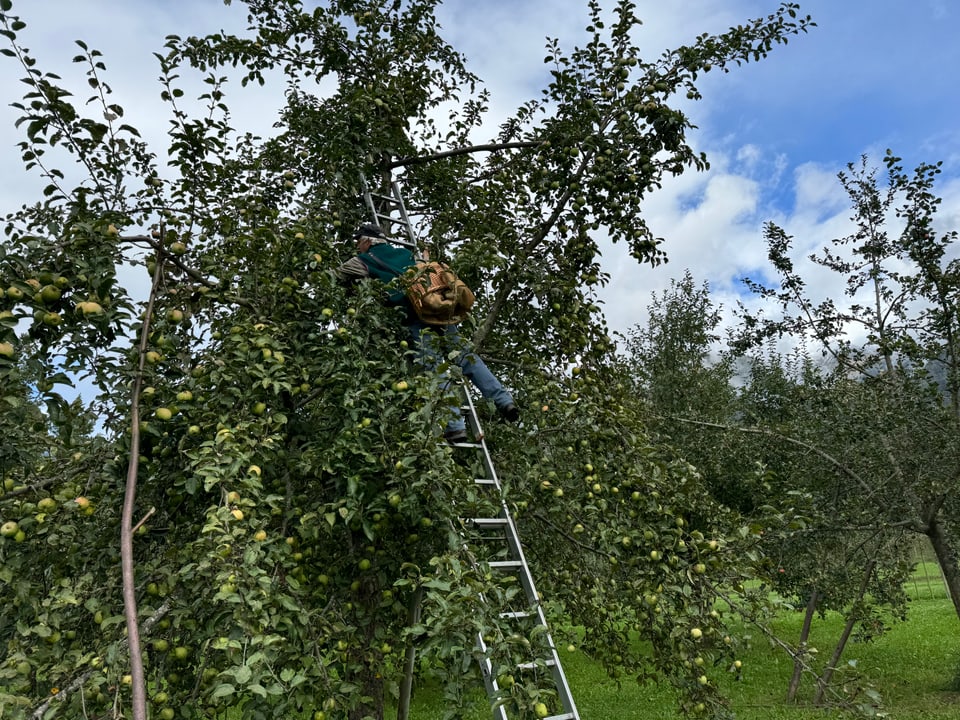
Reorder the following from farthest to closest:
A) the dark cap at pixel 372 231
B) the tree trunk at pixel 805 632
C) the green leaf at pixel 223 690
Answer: the tree trunk at pixel 805 632
the dark cap at pixel 372 231
the green leaf at pixel 223 690

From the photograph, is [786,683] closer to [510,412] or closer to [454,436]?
[510,412]

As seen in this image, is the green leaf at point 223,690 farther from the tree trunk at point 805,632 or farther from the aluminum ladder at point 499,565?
the tree trunk at point 805,632

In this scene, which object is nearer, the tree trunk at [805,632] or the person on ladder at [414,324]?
the person on ladder at [414,324]

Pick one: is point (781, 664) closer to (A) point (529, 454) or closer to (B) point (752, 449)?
(B) point (752, 449)

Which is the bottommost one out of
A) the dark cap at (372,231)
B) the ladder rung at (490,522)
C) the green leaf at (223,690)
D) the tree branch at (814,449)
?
the green leaf at (223,690)

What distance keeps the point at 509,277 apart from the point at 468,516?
1.79 meters

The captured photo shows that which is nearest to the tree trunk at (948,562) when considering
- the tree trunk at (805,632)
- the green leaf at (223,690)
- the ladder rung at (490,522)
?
the tree trunk at (805,632)

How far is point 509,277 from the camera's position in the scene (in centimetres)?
445

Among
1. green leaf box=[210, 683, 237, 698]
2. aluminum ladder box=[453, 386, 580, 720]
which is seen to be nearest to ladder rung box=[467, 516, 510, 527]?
aluminum ladder box=[453, 386, 580, 720]

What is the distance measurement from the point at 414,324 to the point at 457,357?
0.67m

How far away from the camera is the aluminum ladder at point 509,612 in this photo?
104 inches

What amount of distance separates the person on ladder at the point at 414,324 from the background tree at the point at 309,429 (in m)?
0.16

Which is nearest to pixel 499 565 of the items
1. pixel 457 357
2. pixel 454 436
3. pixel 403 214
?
pixel 454 436

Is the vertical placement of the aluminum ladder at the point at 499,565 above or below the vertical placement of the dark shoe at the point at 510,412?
below
